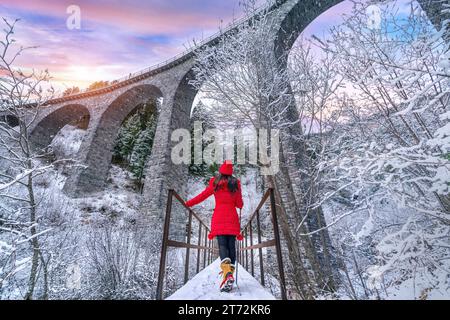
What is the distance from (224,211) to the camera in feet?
8.30

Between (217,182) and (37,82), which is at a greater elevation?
(37,82)

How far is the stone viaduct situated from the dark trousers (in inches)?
267

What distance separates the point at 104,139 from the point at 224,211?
14726 millimetres

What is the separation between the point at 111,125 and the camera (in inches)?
607

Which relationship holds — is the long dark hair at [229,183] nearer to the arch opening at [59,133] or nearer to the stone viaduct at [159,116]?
the stone viaduct at [159,116]

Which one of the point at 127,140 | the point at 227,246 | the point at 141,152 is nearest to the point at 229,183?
the point at 227,246

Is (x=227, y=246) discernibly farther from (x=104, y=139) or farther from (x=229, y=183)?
(x=104, y=139)

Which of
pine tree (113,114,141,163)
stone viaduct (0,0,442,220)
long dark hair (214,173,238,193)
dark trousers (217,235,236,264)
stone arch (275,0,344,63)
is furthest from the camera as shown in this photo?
pine tree (113,114,141,163)

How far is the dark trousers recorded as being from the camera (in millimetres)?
2439

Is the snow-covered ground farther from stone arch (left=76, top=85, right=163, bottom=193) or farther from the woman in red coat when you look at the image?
stone arch (left=76, top=85, right=163, bottom=193)

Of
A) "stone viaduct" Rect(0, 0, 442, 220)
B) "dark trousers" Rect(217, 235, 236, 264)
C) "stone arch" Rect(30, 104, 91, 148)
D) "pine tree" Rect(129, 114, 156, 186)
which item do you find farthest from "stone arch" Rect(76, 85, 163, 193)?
"dark trousers" Rect(217, 235, 236, 264)
